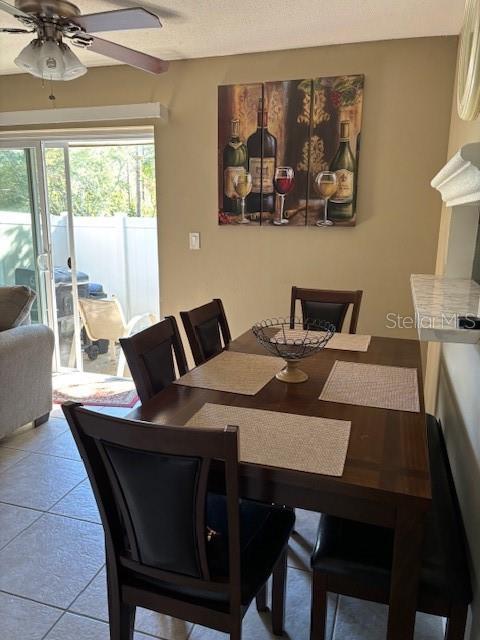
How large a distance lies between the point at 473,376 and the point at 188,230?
235 centimetres

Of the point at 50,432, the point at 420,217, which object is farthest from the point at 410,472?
the point at 50,432

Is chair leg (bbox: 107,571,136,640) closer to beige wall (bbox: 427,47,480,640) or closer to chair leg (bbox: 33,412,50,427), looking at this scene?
beige wall (bbox: 427,47,480,640)

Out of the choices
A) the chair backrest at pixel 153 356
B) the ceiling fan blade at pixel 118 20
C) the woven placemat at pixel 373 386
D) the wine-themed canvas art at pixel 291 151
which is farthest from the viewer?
the wine-themed canvas art at pixel 291 151

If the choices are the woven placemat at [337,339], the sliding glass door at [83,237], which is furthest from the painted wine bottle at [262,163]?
the woven placemat at [337,339]

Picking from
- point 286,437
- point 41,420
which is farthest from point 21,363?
point 286,437

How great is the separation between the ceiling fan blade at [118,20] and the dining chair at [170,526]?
1557 millimetres

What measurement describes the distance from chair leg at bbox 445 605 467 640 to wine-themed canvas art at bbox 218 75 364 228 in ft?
7.41

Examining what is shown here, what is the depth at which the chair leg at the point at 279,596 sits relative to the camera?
1.55 metres

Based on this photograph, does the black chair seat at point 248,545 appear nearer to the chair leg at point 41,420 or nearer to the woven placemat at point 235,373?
the woven placemat at point 235,373

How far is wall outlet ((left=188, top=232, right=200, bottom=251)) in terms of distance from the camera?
3.39m

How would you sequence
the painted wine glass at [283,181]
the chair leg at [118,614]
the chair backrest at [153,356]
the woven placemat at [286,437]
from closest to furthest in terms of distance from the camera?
the woven placemat at [286,437] → the chair leg at [118,614] → the chair backrest at [153,356] → the painted wine glass at [283,181]

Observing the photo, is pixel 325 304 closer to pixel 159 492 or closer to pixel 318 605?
pixel 318 605

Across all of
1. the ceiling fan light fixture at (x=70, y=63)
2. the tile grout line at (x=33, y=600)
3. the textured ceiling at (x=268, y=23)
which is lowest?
the tile grout line at (x=33, y=600)

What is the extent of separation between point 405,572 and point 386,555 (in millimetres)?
170
